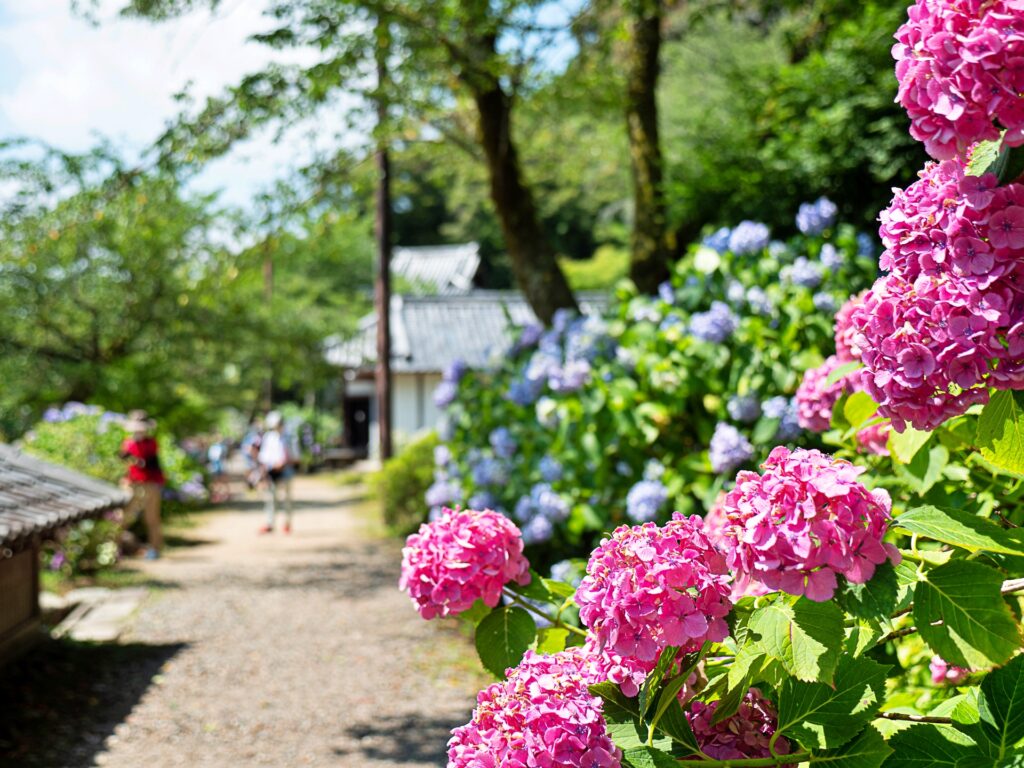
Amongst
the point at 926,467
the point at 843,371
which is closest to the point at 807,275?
the point at 843,371

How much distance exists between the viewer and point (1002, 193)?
3.94 feet

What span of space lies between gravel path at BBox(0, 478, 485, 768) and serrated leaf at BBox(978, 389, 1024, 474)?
183 inches

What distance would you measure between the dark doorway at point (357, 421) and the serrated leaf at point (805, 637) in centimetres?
3474

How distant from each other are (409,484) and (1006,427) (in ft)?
41.4

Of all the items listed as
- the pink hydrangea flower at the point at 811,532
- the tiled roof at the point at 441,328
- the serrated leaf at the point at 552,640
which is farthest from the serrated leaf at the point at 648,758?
the tiled roof at the point at 441,328

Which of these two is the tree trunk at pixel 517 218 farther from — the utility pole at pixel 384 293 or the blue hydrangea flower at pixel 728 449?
the utility pole at pixel 384 293

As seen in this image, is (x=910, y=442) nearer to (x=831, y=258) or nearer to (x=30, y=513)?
(x=831, y=258)

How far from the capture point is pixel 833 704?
1.31 metres

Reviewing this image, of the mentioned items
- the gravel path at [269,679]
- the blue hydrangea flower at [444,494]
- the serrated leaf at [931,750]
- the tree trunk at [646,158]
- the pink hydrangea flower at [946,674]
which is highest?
the tree trunk at [646,158]

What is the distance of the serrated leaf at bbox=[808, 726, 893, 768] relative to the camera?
1.29m

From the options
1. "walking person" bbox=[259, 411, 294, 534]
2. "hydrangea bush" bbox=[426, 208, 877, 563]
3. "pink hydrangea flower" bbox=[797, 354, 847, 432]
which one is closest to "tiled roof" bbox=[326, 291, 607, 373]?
"walking person" bbox=[259, 411, 294, 534]

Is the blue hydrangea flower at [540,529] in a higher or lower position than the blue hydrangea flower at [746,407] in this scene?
lower

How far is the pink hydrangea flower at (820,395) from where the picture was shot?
2527mm

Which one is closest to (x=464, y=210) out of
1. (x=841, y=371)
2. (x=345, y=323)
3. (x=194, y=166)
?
(x=345, y=323)
